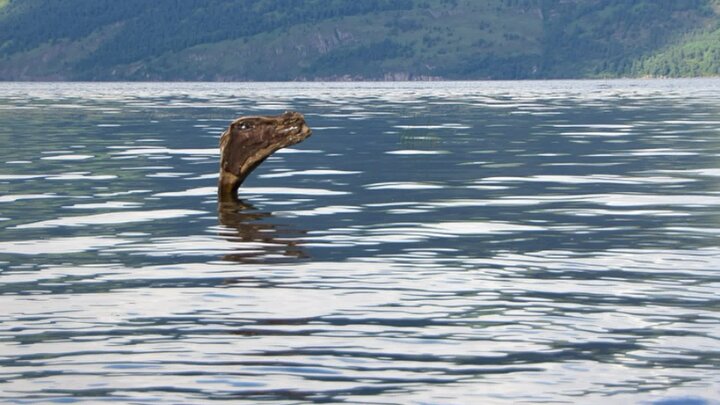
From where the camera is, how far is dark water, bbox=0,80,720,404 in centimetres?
1287

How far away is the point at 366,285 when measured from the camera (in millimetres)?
18125

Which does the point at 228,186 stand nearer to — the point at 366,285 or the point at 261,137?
the point at 261,137

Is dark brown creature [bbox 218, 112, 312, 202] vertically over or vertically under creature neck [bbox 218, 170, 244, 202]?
over

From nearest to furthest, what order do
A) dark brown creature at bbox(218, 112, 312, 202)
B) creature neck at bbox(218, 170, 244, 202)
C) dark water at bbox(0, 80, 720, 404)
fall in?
dark water at bbox(0, 80, 720, 404), dark brown creature at bbox(218, 112, 312, 202), creature neck at bbox(218, 170, 244, 202)

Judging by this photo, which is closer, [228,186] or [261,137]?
[261,137]

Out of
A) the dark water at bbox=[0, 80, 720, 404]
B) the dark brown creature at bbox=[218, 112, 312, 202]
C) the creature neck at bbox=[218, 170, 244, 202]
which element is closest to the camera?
the dark water at bbox=[0, 80, 720, 404]

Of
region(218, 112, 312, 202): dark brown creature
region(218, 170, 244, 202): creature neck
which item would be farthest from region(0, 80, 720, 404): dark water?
region(218, 112, 312, 202): dark brown creature

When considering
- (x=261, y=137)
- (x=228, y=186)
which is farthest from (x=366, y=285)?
(x=228, y=186)

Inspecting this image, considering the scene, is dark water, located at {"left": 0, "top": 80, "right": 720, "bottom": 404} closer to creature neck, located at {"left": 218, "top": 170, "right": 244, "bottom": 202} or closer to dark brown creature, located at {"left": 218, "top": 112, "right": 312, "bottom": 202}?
creature neck, located at {"left": 218, "top": 170, "right": 244, "bottom": 202}

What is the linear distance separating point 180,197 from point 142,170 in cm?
814

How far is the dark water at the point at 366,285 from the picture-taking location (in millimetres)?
Result: 12867

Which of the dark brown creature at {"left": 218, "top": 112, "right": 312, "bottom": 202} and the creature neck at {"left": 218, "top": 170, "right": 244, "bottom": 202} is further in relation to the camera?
the creature neck at {"left": 218, "top": 170, "right": 244, "bottom": 202}

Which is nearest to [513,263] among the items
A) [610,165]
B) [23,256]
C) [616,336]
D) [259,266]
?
[259,266]

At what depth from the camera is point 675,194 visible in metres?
30.4
